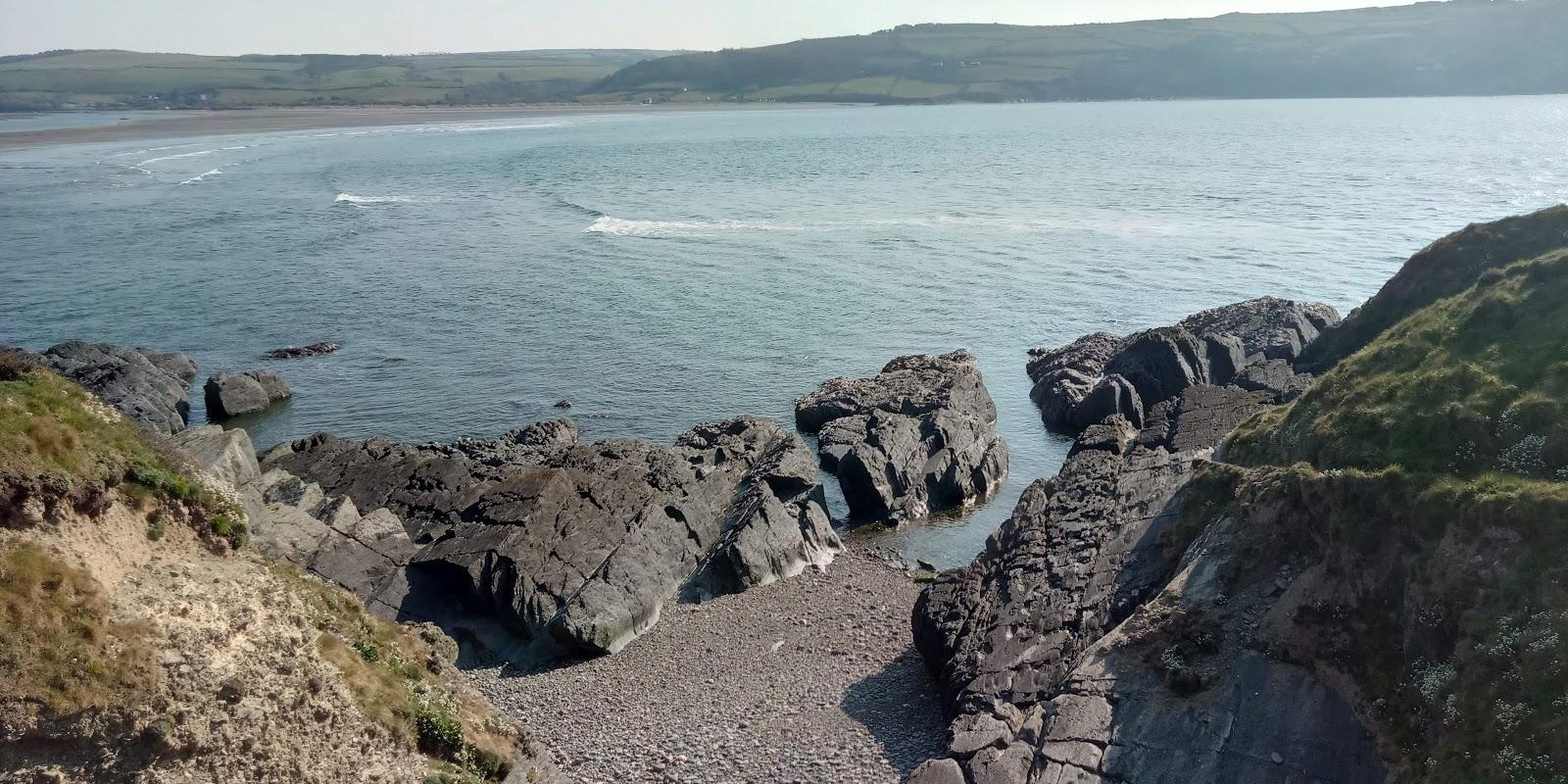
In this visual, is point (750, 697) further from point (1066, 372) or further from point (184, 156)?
point (184, 156)

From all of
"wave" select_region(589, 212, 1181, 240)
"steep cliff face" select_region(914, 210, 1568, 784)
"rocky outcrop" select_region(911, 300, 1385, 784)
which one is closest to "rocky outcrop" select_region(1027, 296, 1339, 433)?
"rocky outcrop" select_region(911, 300, 1385, 784)

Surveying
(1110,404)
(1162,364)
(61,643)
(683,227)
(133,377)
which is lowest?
(1110,404)

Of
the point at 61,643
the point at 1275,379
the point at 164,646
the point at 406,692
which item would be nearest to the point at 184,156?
the point at 1275,379

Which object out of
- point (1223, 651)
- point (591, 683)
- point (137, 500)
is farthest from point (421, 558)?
point (1223, 651)

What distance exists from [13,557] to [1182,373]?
42501mm

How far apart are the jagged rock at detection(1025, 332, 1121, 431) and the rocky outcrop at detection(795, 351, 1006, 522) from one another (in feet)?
8.95

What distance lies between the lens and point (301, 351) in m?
58.1

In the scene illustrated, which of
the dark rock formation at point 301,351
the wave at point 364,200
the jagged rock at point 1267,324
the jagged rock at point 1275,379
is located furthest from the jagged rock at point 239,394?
the wave at point 364,200

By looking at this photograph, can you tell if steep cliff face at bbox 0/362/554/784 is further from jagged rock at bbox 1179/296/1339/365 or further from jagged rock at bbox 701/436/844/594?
jagged rock at bbox 1179/296/1339/365

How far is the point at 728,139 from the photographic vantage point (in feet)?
594

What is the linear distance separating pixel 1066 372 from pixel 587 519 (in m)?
27.3

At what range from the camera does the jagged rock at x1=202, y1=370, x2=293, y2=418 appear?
4847 centimetres

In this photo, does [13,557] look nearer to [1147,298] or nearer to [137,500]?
[137,500]

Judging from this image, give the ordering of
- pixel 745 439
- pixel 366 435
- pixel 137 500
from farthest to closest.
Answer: pixel 366 435 → pixel 745 439 → pixel 137 500
